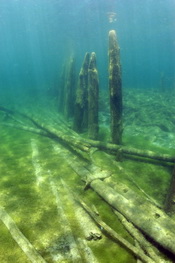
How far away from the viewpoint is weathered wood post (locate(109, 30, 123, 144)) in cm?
1093

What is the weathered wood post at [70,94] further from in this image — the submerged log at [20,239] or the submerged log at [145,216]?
the submerged log at [20,239]

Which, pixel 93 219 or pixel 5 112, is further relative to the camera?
pixel 5 112

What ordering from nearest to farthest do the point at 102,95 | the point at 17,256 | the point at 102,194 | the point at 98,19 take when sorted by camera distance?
the point at 17,256
the point at 102,194
the point at 102,95
the point at 98,19

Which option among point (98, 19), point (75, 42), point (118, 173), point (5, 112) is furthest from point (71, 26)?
point (118, 173)

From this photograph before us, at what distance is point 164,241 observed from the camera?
4648 millimetres

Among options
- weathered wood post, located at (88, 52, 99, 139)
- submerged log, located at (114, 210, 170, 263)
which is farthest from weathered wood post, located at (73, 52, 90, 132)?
submerged log, located at (114, 210, 170, 263)

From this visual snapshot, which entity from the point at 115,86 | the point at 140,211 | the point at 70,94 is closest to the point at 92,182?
the point at 140,211

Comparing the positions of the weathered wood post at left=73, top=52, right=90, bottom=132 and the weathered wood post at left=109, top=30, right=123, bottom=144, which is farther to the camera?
the weathered wood post at left=73, top=52, right=90, bottom=132

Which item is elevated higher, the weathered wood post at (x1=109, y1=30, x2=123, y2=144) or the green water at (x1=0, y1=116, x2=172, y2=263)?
the weathered wood post at (x1=109, y1=30, x2=123, y2=144)

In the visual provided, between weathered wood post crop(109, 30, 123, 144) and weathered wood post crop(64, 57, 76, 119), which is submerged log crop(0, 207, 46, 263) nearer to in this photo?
weathered wood post crop(109, 30, 123, 144)

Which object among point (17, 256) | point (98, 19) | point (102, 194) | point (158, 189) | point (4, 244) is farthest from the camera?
point (98, 19)

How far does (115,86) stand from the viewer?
11016 millimetres

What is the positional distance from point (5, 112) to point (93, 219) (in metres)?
16.5

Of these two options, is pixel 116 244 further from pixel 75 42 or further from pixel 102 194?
pixel 75 42
